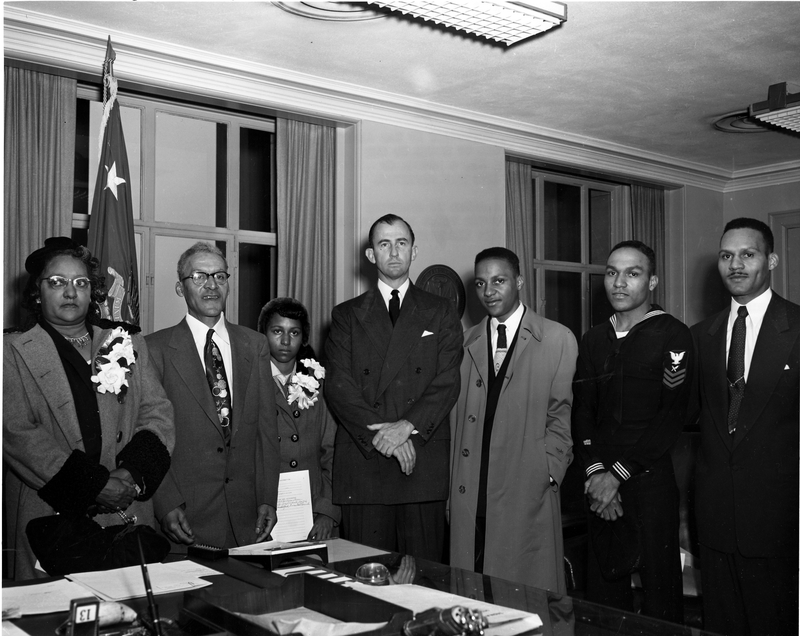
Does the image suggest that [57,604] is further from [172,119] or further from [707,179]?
[707,179]

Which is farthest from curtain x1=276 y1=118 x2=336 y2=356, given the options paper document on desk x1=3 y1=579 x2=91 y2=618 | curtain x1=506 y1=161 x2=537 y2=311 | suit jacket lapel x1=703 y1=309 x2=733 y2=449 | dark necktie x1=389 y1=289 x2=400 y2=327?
paper document on desk x1=3 y1=579 x2=91 y2=618

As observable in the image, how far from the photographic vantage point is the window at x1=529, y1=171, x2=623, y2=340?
716 centimetres

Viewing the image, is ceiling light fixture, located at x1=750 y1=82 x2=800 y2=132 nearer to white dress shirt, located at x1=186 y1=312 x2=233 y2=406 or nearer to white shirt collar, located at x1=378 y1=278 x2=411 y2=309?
white shirt collar, located at x1=378 y1=278 x2=411 y2=309

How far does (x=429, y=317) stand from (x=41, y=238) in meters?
2.37

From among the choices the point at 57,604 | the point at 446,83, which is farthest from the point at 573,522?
the point at 57,604

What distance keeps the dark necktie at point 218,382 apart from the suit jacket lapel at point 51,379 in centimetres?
60

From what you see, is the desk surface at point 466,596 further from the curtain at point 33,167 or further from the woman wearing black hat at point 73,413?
the curtain at point 33,167

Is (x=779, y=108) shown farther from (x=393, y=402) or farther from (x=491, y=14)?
(x=393, y=402)

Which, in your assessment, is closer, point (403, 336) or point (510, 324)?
point (403, 336)

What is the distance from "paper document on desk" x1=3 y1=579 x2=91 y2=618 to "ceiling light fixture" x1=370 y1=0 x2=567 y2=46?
2797mm

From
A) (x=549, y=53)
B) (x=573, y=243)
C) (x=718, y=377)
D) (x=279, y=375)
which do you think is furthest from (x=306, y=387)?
(x=573, y=243)

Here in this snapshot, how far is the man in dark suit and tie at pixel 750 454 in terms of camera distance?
8.91 ft

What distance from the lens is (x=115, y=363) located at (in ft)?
8.75

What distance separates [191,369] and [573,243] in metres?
5.18
